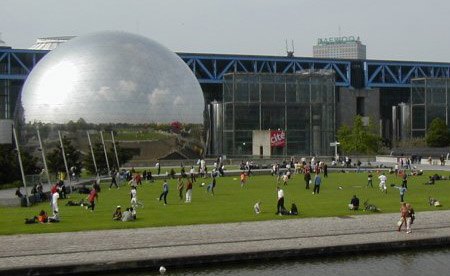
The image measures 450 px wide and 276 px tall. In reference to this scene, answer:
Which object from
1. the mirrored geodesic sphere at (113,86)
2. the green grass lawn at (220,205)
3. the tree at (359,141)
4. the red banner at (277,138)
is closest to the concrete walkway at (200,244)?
the green grass lawn at (220,205)

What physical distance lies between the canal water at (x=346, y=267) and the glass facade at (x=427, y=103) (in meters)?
96.7

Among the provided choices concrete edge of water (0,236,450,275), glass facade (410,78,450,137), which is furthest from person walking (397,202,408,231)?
glass facade (410,78,450,137)

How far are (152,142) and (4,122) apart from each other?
38.6 meters

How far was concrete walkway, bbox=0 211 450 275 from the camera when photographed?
1972 centimetres

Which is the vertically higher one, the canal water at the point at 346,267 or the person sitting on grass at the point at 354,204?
the person sitting on grass at the point at 354,204

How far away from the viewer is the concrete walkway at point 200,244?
19.7 meters

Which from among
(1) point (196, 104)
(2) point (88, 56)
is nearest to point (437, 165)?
(1) point (196, 104)

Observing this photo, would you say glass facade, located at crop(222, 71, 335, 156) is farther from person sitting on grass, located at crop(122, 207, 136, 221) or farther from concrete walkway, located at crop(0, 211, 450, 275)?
concrete walkway, located at crop(0, 211, 450, 275)

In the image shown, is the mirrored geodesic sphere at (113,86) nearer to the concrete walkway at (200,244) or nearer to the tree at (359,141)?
the tree at (359,141)

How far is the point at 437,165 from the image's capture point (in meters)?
72.3

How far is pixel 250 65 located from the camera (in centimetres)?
12094

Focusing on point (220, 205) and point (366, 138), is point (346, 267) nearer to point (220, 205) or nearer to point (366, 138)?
point (220, 205)

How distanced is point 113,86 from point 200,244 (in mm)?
59069

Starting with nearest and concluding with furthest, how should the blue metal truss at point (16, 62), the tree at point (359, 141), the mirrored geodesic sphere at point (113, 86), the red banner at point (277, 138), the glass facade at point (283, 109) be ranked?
the mirrored geodesic sphere at point (113, 86)
the red banner at point (277, 138)
the tree at point (359, 141)
the glass facade at point (283, 109)
the blue metal truss at point (16, 62)
